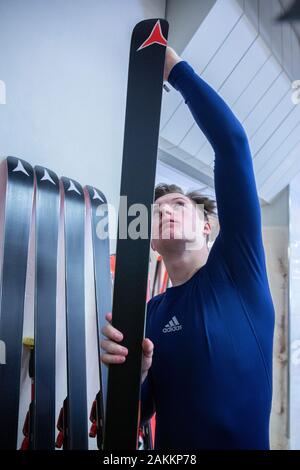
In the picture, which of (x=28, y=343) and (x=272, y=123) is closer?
(x=28, y=343)

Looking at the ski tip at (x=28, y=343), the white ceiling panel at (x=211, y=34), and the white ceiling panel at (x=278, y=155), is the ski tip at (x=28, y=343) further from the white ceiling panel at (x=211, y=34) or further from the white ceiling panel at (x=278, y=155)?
the white ceiling panel at (x=278, y=155)

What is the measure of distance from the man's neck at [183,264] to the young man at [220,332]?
0.05 m

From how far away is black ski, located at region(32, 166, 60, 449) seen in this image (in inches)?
34.4

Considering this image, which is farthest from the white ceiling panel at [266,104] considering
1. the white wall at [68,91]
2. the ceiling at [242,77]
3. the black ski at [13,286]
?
the black ski at [13,286]

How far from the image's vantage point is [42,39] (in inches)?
39.3

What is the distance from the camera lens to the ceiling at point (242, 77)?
133 cm

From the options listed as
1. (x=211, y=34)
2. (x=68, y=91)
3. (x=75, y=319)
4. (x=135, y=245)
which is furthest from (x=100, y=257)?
(x=211, y=34)

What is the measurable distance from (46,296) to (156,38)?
0.69 m

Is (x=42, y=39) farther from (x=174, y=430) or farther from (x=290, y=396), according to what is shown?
(x=290, y=396)

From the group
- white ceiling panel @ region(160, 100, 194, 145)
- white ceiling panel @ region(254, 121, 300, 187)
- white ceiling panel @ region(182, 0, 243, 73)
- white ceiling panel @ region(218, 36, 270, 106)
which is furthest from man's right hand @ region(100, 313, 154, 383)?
white ceiling panel @ region(254, 121, 300, 187)

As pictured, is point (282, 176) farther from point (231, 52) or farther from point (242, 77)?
point (231, 52)

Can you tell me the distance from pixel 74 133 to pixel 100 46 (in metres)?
0.33

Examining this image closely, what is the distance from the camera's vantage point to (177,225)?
0.88 metres

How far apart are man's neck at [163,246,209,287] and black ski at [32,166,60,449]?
1.07 ft
